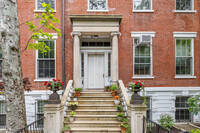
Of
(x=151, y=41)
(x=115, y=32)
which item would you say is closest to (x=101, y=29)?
(x=115, y=32)

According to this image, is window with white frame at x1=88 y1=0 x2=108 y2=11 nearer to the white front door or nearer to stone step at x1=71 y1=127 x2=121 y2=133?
the white front door

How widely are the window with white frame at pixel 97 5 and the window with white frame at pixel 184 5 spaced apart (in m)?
4.60

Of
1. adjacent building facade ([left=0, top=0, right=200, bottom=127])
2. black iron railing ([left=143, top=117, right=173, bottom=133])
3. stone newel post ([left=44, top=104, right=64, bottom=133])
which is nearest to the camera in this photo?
black iron railing ([left=143, top=117, right=173, bottom=133])

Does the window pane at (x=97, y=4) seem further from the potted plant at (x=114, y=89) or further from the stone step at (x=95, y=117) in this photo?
the stone step at (x=95, y=117)

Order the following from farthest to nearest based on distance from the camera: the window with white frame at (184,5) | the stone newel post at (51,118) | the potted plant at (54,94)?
the window with white frame at (184,5), the potted plant at (54,94), the stone newel post at (51,118)

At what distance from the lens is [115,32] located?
871 centimetres

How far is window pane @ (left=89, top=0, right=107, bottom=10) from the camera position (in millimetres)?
9891

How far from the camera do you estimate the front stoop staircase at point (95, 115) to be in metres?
6.23

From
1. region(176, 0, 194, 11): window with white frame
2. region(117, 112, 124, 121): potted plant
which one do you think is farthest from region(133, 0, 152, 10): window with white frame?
region(117, 112, 124, 121): potted plant

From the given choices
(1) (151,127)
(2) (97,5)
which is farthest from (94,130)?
(2) (97,5)

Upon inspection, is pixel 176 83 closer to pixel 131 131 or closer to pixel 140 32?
pixel 140 32

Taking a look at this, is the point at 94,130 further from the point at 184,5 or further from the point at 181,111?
the point at 184,5

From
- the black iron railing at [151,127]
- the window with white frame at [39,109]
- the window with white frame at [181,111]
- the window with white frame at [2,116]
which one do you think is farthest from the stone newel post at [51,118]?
the window with white frame at [181,111]

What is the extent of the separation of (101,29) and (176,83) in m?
5.60
